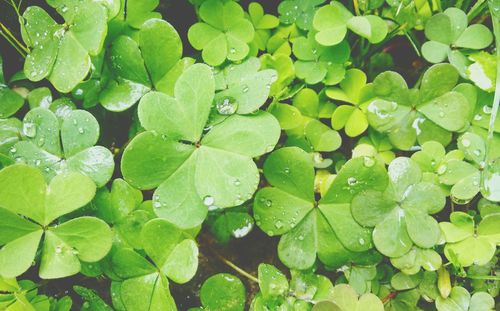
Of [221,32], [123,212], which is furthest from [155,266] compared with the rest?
[221,32]

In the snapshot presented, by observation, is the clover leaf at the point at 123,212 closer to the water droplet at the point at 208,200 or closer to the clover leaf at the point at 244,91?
the water droplet at the point at 208,200

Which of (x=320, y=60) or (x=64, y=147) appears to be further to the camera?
(x=320, y=60)

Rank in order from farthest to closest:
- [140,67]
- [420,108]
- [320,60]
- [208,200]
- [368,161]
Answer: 1. [320,60]
2. [420,108]
3. [140,67]
4. [368,161]
5. [208,200]

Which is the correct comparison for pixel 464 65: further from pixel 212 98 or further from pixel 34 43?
pixel 34 43

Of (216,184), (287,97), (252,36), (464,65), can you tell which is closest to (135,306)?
(216,184)

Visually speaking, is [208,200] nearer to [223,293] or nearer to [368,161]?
[223,293]
